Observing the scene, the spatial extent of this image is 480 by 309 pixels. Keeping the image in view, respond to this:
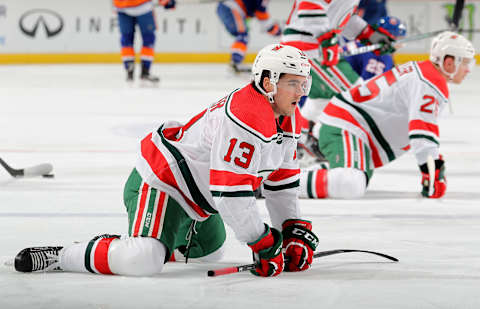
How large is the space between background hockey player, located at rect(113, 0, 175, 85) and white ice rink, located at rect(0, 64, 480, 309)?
248cm

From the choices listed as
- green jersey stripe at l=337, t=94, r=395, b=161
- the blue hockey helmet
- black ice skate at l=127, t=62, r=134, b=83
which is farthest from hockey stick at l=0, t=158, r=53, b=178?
black ice skate at l=127, t=62, r=134, b=83

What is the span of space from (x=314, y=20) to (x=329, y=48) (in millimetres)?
168

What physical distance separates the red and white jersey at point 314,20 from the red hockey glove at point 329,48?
0.02 m

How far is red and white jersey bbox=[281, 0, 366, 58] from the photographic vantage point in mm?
4773

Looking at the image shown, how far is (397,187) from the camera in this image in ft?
13.1

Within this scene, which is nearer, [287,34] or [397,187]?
[397,187]

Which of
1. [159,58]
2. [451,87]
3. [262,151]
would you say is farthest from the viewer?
[159,58]

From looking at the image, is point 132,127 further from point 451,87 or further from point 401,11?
point 401,11

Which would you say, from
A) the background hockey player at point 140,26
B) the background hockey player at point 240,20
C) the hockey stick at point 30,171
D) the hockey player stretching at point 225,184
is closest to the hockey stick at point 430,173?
the hockey player stretching at point 225,184

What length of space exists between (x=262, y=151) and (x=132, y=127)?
12.4ft

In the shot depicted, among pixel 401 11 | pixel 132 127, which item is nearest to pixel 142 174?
pixel 132 127

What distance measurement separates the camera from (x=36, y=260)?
2373 mm

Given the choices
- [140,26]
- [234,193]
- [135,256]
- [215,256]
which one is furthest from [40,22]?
[234,193]

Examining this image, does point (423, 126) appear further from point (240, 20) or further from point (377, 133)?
point (240, 20)
